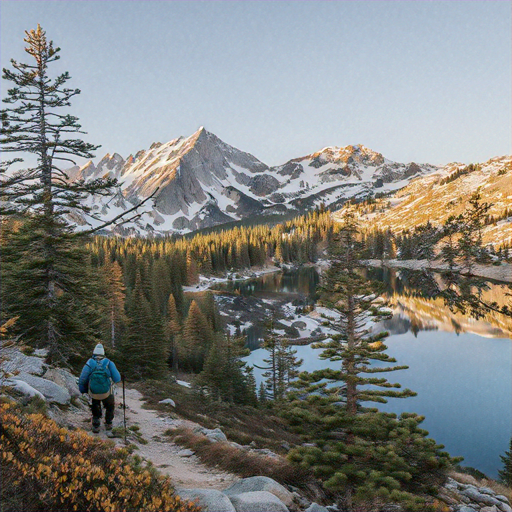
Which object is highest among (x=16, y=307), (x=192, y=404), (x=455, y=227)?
(x=455, y=227)

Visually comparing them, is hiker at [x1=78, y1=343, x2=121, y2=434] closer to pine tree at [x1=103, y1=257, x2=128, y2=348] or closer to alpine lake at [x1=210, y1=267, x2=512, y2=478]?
alpine lake at [x1=210, y1=267, x2=512, y2=478]

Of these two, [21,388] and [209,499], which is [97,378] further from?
[209,499]

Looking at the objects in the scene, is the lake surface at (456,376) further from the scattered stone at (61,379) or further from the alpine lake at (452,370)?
the scattered stone at (61,379)


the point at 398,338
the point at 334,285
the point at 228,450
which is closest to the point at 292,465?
the point at 228,450

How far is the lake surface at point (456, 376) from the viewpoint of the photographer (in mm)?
25391

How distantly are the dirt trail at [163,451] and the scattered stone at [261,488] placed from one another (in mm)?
789

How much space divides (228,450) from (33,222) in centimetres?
1195

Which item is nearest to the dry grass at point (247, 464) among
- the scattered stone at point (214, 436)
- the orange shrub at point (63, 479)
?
the scattered stone at point (214, 436)

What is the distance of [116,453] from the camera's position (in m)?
7.04

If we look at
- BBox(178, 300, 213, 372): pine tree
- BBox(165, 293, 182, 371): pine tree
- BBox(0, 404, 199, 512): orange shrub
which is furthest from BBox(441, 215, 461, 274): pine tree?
BBox(165, 293, 182, 371): pine tree

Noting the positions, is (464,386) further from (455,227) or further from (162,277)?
(162,277)

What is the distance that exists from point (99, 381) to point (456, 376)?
4004cm

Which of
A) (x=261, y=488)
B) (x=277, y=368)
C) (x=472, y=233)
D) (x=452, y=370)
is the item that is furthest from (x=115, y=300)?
(x=452, y=370)

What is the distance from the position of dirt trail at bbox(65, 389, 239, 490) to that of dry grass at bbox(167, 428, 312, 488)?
27 cm
